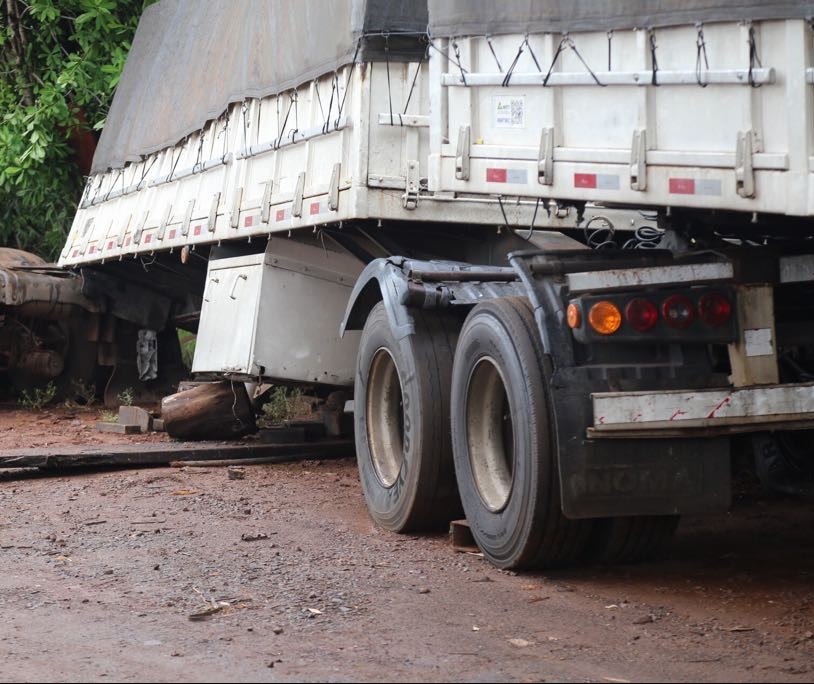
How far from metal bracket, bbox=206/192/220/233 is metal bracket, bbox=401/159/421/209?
262cm

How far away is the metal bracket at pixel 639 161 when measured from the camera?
16.0 feet

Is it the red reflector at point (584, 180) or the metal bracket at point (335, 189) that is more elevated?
the metal bracket at point (335, 189)

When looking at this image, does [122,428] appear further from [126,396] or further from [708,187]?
[708,187]

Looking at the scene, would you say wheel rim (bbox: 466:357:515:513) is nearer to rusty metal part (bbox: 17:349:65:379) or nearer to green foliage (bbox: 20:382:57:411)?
rusty metal part (bbox: 17:349:65:379)

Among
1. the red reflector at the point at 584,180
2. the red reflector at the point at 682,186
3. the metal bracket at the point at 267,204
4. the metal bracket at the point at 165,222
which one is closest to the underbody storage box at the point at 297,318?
the metal bracket at the point at 267,204

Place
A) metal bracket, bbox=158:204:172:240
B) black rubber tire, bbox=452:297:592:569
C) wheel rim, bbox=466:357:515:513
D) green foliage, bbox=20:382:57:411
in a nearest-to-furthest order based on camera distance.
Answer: black rubber tire, bbox=452:297:592:569, wheel rim, bbox=466:357:515:513, metal bracket, bbox=158:204:172:240, green foliage, bbox=20:382:57:411

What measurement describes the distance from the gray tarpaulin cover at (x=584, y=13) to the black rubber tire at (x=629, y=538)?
1.99 meters

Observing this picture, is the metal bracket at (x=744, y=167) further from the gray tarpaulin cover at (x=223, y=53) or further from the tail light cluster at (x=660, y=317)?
the gray tarpaulin cover at (x=223, y=53)

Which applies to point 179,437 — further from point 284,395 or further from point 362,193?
point 362,193

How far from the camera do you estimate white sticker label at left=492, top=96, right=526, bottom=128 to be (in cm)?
549

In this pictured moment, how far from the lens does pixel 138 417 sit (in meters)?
11.9

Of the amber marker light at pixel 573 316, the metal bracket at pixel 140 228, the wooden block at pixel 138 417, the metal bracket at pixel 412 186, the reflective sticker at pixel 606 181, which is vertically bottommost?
the amber marker light at pixel 573 316

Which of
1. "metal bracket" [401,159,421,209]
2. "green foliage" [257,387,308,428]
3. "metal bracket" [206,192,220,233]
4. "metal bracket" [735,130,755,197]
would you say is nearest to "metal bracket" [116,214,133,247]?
"green foliage" [257,387,308,428]

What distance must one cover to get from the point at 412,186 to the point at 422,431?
5.18 feet
